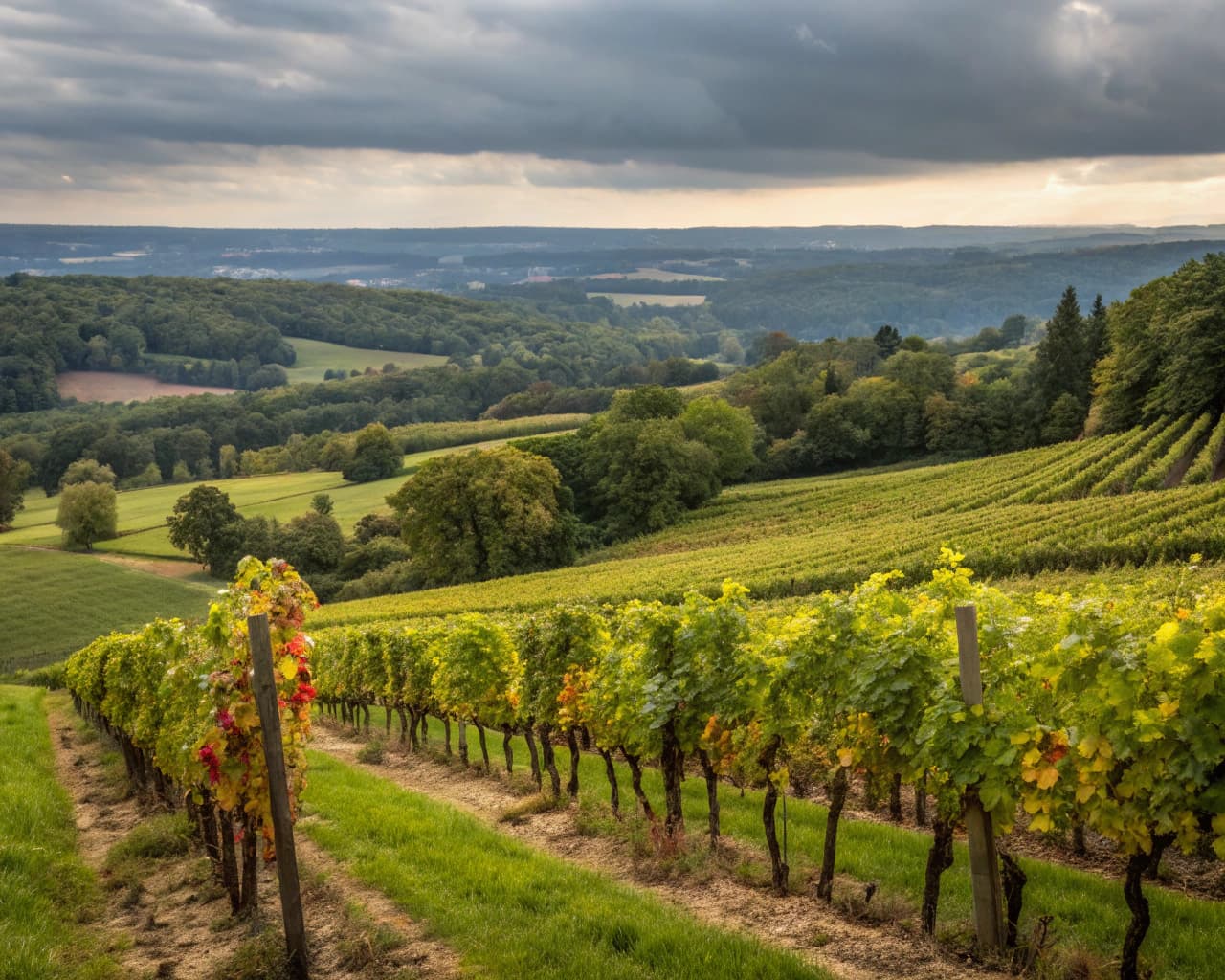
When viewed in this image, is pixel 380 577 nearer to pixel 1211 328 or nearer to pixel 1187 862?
pixel 1211 328

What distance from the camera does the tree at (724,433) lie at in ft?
261

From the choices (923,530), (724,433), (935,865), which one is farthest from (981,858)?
(724,433)

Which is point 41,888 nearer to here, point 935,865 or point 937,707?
point 935,865

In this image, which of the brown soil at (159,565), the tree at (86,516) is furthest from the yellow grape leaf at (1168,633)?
the tree at (86,516)

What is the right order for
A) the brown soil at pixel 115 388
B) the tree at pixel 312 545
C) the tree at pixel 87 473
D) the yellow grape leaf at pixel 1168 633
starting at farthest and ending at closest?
1. the brown soil at pixel 115 388
2. the tree at pixel 87 473
3. the tree at pixel 312 545
4. the yellow grape leaf at pixel 1168 633

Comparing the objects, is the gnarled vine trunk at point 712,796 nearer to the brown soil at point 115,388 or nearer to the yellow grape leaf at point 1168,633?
the yellow grape leaf at point 1168,633

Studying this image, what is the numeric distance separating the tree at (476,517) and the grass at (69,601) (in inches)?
561

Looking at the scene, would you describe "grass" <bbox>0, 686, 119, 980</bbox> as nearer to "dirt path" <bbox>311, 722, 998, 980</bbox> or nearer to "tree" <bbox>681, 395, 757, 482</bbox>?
"dirt path" <bbox>311, 722, 998, 980</bbox>

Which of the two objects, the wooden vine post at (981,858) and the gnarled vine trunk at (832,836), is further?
the gnarled vine trunk at (832,836)

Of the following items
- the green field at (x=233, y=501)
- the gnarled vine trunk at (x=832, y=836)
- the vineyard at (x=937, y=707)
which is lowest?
the green field at (x=233, y=501)

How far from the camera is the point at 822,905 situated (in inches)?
327

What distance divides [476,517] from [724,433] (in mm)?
26008

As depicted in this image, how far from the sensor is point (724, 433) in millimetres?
79625

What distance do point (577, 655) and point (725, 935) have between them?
6.47 m
